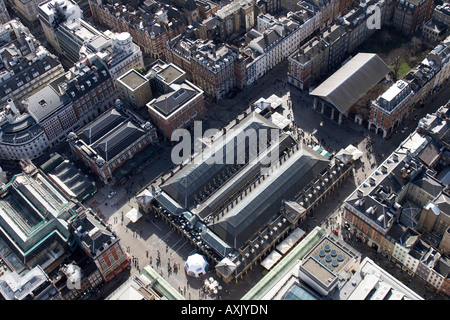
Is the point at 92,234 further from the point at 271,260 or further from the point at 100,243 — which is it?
the point at 271,260

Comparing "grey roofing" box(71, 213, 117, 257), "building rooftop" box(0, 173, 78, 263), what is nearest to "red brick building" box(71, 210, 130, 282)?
"grey roofing" box(71, 213, 117, 257)

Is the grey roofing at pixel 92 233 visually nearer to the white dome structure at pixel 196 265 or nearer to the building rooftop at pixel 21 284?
the building rooftop at pixel 21 284

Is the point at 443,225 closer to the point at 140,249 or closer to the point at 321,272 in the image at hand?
the point at 321,272

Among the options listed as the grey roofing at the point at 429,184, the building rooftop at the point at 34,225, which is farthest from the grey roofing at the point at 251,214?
the building rooftop at the point at 34,225

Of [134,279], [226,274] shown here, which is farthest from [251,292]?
[134,279]

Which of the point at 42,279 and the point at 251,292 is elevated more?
the point at 42,279
